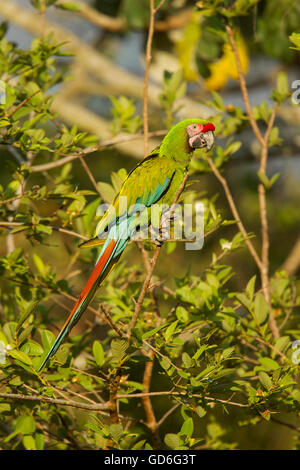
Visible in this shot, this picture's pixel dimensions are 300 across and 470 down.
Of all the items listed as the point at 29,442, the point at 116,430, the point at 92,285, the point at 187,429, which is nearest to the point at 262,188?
the point at 92,285

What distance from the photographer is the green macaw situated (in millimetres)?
1662

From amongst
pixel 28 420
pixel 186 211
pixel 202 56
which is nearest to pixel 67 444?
pixel 28 420

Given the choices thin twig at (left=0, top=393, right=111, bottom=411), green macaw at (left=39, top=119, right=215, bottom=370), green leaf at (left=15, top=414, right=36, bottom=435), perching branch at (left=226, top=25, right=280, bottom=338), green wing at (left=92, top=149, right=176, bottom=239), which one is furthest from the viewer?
perching branch at (left=226, top=25, right=280, bottom=338)

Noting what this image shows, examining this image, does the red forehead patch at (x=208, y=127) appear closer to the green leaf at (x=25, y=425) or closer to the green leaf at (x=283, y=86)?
Answer: the green leaf at (x=283, y=86)

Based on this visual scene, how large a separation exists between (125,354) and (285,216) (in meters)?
3.12

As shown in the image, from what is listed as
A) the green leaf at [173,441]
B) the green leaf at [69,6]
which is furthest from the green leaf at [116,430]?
the green leaf at [69,6]

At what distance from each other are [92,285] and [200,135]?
61 centimetres

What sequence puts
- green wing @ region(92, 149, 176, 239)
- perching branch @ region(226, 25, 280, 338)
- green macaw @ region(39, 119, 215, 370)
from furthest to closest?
perching branch @ region(226, 25, 280, 338), green wing @ region(92, 149, 176, 239), green macaw @ region(39, 119, 215, 370)

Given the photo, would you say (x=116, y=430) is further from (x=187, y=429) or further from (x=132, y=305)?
(x=132, y=305)

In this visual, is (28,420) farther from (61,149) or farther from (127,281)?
(61,149)

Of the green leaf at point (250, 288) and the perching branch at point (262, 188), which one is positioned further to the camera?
the perching branch at point (262, 188)

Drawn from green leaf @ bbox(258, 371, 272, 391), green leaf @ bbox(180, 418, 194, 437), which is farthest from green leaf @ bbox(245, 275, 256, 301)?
green leaf @ bbox(180, 418, 194, 437)

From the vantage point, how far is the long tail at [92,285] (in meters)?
1.41

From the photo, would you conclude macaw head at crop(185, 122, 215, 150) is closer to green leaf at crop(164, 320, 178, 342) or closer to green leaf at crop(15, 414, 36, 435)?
green leaf at crop(164, 320, 178, 342)
